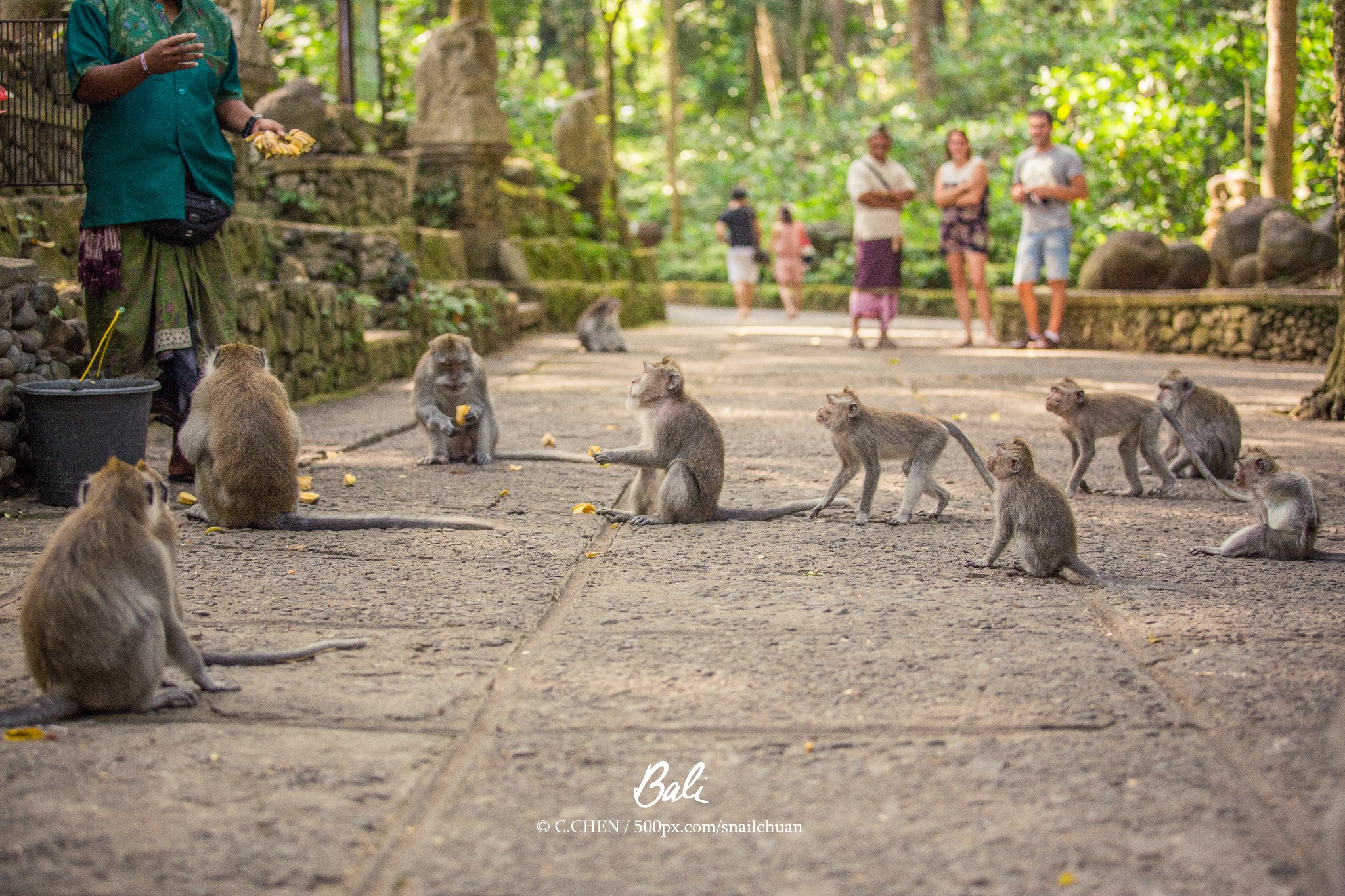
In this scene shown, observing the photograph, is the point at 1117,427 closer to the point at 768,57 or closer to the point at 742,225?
the point at 742,225

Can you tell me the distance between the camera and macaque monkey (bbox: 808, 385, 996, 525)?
16.0 ft

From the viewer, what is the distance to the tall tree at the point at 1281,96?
11133mm

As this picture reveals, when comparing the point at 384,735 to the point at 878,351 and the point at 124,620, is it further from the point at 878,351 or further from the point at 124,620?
the point at 878,351

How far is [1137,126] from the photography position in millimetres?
14641

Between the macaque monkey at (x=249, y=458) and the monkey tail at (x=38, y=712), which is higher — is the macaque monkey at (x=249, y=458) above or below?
above

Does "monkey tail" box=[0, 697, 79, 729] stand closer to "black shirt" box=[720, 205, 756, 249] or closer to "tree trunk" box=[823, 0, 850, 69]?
"black shirt" box=[720, 205, 756, 249]

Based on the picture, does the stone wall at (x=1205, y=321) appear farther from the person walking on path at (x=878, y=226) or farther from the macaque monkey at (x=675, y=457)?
the macaque monkey at (x=675, y=457)

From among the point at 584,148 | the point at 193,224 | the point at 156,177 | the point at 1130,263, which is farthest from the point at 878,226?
the point at 156,177

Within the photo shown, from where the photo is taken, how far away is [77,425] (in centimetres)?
477

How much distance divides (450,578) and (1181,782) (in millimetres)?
2364

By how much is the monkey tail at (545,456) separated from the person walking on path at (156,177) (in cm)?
155

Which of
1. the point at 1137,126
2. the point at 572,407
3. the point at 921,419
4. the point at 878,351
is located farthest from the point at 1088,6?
the point at 921,419

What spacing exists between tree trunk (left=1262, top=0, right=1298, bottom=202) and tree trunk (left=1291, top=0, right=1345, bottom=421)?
4.25 metres

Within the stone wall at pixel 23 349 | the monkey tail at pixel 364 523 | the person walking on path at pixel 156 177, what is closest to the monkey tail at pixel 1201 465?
the monkey tail at pixel 364 523
